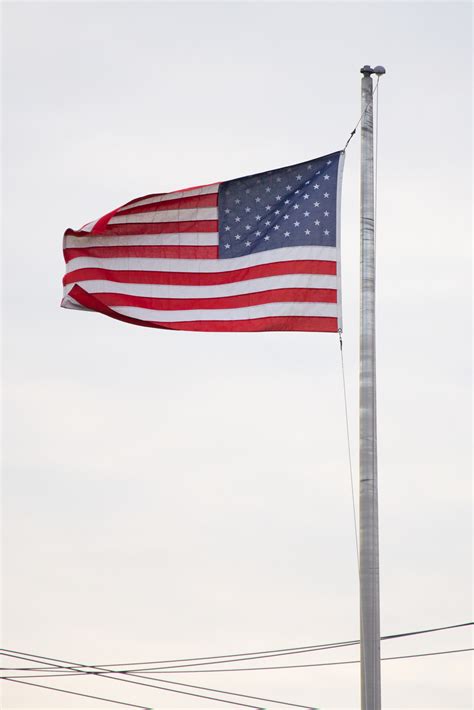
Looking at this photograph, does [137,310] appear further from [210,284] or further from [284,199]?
[284,199]

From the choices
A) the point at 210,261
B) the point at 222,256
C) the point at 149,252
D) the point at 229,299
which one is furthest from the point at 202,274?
the point at 149,252

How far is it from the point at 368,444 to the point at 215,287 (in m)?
3.95

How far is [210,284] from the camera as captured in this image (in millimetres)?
18953

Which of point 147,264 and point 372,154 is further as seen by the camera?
point 147,264

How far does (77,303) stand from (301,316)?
11.9ft

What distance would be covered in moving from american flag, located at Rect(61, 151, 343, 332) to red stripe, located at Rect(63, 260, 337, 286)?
0.01 meters

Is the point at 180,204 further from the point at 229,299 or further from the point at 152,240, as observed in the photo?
the point at 229,299

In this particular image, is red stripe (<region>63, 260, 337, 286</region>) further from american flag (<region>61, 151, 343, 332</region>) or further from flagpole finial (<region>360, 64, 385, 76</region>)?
flagpole finial (<region>360, 64, 385, 76</region>)

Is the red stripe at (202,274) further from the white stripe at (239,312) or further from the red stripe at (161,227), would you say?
the red stripe at (161,227)

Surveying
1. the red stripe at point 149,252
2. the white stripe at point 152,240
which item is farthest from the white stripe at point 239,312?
the white stripe at point 152,240

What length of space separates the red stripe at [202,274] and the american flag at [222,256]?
0.01 metres

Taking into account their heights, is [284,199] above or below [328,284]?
above

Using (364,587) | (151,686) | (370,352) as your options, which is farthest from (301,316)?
(151,686)

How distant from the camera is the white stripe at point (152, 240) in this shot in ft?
62.8
